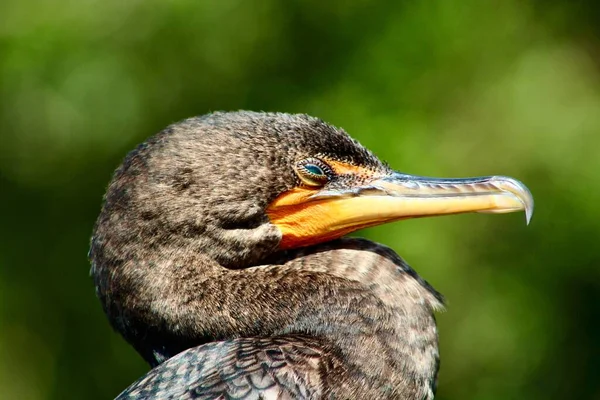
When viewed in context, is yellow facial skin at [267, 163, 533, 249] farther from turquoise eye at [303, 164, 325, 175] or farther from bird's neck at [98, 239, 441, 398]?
bird's neck at [98, 239, 441, 398]

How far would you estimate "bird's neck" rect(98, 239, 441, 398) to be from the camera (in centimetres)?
317

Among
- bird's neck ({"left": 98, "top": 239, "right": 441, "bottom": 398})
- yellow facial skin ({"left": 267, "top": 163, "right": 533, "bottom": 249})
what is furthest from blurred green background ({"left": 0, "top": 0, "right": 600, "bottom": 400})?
bird's neck ({"left": 98, "top": 239, "right": 441, "bottom": 398})

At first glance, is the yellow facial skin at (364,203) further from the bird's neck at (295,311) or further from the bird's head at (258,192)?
the bird's neck at (295,311)

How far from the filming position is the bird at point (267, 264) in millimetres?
3119

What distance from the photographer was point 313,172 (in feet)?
11.3

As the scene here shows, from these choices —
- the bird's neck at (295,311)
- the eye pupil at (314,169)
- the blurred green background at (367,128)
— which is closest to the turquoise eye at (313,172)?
the eye pupil at (314,169)

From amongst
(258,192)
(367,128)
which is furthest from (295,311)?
(367,128)

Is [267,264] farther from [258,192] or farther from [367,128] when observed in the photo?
[367,128]

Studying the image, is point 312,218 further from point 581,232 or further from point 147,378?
point 581,232

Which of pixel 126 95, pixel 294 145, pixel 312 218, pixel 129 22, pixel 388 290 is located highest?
pixel 129 22

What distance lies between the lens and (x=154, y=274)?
128 inches

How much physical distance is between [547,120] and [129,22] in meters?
2.56

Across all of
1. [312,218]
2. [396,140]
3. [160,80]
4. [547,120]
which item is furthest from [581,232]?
[312,218]

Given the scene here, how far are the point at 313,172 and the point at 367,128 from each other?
8.89ft
